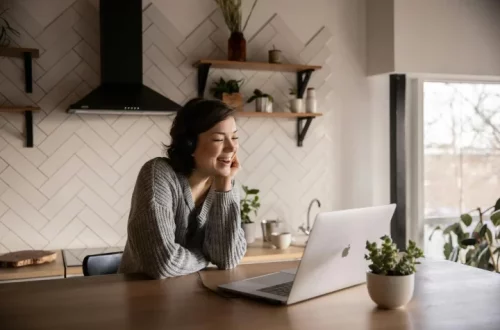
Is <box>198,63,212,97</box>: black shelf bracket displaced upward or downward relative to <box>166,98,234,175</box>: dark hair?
upward

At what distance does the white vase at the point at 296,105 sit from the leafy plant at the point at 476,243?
131 cm

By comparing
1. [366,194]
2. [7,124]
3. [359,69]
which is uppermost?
[359,69]

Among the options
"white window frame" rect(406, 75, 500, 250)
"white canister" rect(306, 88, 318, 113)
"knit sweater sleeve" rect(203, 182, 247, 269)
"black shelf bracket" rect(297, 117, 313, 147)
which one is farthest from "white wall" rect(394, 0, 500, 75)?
"knit sweater sleeve" rect(203, 182, 247, 269)

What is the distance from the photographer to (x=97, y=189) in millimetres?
3326

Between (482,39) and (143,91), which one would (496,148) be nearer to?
(482,39)

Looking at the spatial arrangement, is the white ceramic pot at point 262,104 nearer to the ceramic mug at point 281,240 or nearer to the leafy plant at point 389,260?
the ceramic mug at point 281,240

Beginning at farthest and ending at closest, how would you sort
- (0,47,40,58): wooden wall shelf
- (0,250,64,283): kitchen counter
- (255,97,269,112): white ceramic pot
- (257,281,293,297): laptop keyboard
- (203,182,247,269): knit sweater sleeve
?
(255,97,269,112): white ceramic pot → (0,47,40,58): wooden wall shelf → (0,250,64,283): kitchen counter → (203,182,247,269): knit sweater sleeve → (257,281,293,297): laptop keyboard

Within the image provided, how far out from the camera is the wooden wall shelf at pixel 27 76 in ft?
9.82

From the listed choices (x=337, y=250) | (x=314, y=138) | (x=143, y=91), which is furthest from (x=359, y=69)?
(x=337, y=250)

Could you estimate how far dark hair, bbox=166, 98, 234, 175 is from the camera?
2.02 meters

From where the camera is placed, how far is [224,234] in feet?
6.24

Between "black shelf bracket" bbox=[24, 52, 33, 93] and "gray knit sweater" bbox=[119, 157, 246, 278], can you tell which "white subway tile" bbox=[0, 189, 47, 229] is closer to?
"black shelf bracket" bbox=[24, 52, 33, 93]

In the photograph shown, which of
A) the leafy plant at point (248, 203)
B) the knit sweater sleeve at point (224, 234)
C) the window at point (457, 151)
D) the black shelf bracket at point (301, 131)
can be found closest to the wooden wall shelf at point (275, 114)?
the black shelf bracket at point (301, 131)

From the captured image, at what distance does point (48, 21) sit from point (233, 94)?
3.81ft
